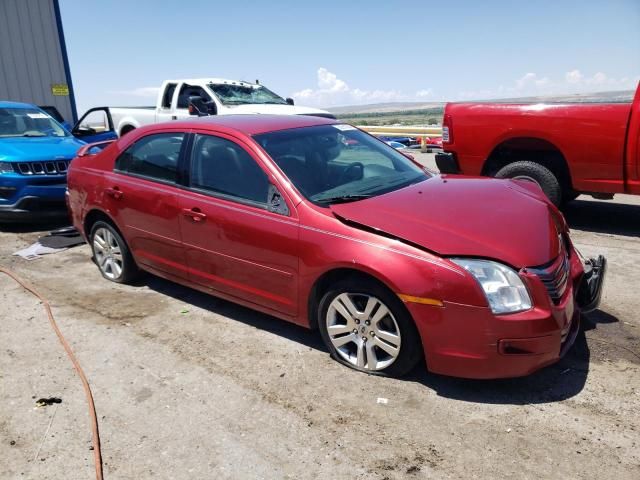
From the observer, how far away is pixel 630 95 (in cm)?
640

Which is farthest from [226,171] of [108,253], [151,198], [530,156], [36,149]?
[36,149]

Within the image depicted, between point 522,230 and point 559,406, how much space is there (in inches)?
40.5

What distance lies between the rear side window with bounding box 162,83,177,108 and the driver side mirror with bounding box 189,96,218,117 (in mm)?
1115

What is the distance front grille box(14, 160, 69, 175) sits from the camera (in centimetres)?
708

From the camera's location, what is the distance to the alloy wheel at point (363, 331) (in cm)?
321

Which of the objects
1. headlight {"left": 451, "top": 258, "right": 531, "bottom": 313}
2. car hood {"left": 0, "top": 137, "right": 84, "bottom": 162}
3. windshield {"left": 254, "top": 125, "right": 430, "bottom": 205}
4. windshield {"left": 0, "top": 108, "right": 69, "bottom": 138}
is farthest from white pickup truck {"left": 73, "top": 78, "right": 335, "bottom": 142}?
headlight {"left": 451, "top": 258, "right": 531, "bottom": 313}

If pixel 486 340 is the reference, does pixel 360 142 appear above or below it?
above

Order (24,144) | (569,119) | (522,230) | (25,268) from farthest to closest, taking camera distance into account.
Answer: (24,144) < (569,119) < (25,268) < (522,230)

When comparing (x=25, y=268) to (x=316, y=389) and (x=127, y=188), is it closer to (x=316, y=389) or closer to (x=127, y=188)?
(x=127, y=188)

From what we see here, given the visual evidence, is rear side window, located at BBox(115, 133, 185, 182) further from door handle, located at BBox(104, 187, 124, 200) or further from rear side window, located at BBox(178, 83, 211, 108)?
rear side window, located at BBox(178, 83, 211, 108)

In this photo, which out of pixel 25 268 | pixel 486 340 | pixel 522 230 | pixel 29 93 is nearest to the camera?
pixel 486 340

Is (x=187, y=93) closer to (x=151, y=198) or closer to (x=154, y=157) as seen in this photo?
(x=154, y=157)

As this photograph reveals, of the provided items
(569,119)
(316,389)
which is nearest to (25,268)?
(316,389)

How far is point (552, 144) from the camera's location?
6.54 meters
